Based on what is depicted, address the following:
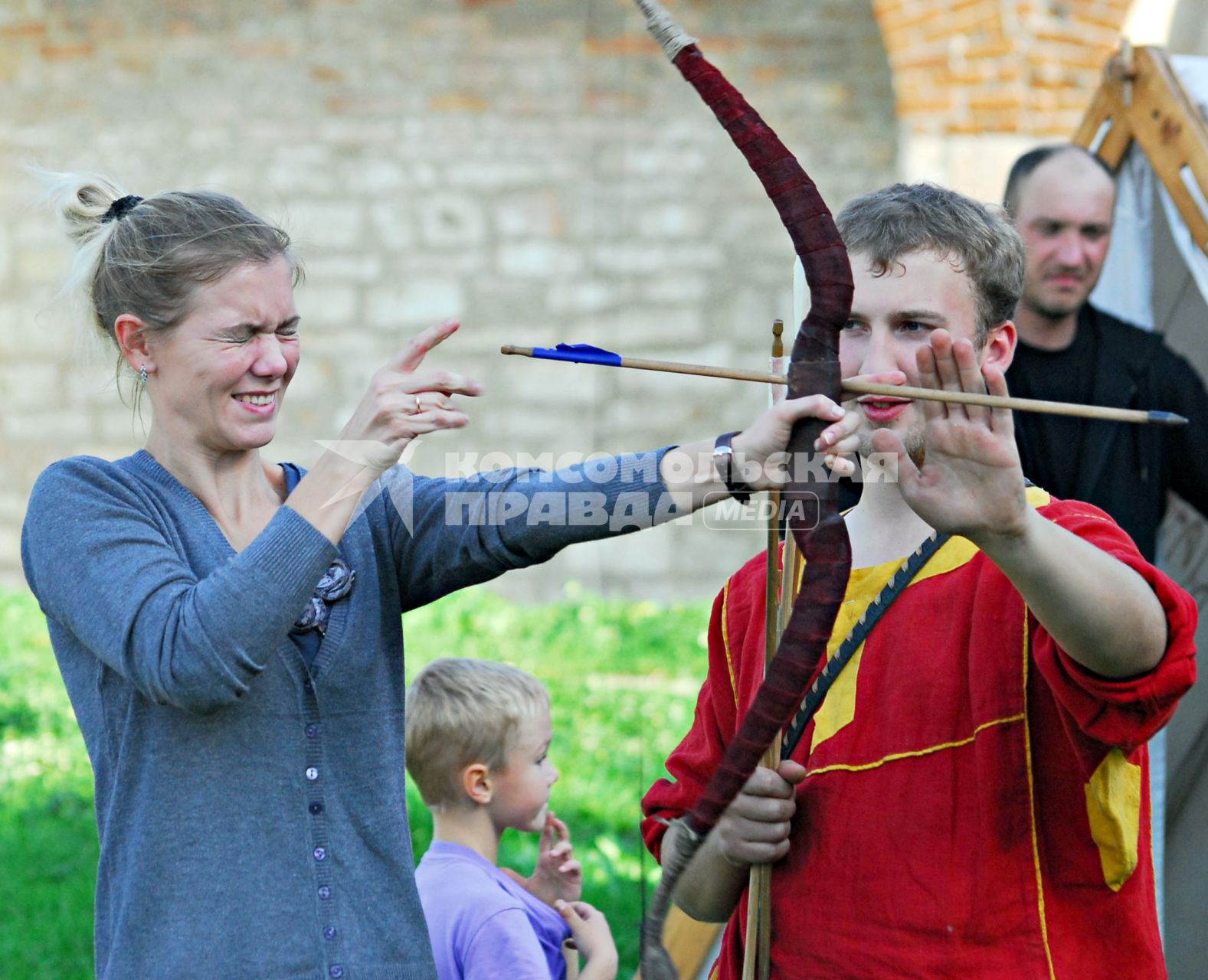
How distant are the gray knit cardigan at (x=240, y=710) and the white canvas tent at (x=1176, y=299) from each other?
1.89 metres

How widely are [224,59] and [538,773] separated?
5.09 metres

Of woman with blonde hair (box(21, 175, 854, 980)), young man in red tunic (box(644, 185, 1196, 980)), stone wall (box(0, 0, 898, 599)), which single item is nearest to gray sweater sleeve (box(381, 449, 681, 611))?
woman with blonde hair (box(21, 175, 854, 980))

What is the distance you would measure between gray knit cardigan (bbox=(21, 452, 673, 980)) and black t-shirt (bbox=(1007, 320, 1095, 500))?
1.59m

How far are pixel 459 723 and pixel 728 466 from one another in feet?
3.08

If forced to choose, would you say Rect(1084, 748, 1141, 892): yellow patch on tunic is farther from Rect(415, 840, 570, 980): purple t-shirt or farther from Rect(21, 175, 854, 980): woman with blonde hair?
Rect(415, 840, 570, 980): purple t-shirt

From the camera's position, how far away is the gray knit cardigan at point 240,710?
1.44 meters

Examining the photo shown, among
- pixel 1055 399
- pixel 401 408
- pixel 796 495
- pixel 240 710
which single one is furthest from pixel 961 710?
pixel 1055 399

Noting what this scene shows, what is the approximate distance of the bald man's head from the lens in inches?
119

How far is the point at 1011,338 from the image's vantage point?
1.68 meters

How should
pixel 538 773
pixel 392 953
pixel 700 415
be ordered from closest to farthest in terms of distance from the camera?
pixel 392 953
pixel 538 773
pixel 700 415

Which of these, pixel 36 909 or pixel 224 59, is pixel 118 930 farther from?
pixel 224 59

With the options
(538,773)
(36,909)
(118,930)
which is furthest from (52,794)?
(118,930)

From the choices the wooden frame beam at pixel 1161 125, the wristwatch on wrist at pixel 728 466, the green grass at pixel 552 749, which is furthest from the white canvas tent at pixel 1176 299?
the wristwatch on wrist at pixel 728 466

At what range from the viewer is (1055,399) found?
296cm
